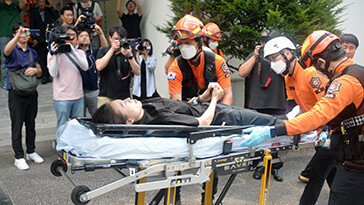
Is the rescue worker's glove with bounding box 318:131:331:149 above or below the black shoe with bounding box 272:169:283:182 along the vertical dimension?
above

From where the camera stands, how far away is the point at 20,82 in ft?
15.4

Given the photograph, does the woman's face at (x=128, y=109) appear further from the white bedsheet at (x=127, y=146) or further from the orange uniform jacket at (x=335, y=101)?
the orange uniform jacket at (x=335, y=101)

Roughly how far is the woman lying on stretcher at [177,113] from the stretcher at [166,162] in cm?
14

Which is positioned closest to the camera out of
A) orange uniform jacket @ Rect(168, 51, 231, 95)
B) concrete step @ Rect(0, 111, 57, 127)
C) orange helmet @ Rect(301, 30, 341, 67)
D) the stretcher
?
the stretcher

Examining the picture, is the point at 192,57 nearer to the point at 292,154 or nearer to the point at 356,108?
the point at 356,108

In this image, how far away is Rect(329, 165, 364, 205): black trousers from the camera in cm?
248

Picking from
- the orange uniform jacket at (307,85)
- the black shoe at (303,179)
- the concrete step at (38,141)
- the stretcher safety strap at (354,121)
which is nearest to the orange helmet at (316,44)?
the orange uniform jacket at (307,85)

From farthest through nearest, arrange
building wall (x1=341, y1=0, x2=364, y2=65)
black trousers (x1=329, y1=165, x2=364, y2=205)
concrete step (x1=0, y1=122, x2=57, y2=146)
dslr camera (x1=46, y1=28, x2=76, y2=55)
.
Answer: building wall (x1=341, y1=0, x2=364, y2=65) < concrete step (x1=0, y1=122, x2=57, y2=146) < dslr camera (x1=46, y1=28, x2=76, y2=55) < black trousers (x1=329, y1=165, x2=364, y2=205)

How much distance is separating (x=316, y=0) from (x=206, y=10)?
1830 millimetres

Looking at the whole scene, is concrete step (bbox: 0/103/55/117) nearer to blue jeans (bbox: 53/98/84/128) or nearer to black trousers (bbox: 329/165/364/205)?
blue jeans (bbox: 53/98/84/128)

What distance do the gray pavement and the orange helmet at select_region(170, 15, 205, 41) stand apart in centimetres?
186

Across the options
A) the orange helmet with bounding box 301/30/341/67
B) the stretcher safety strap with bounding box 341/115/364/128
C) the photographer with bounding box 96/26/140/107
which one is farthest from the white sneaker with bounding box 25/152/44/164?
the stretcher safety strap with bounding box 341/115/364/128

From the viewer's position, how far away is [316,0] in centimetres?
587

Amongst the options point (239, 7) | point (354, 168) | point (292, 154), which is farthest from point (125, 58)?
point (354, 168)
